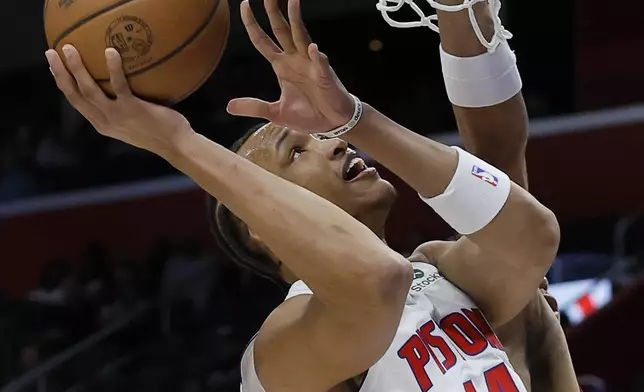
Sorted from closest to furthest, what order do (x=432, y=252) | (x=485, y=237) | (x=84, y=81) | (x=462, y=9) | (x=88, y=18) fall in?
(x=84, y=81)
(x=88, y=18)
(x=485, y=237)
(x=462, y=9)
(x=432, y=252)

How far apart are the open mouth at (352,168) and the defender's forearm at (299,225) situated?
0.35m

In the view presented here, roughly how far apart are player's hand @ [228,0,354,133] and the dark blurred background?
3664 mm

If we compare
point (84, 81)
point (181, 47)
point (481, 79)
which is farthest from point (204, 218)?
point (84, 81)

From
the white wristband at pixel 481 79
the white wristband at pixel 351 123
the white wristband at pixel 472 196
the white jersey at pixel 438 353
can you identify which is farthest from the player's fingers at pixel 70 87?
the white wristband at pixel 481 79

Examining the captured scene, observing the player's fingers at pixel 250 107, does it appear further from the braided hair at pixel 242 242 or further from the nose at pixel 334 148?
the braided hair at pixel 242 242

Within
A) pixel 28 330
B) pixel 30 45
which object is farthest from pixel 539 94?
pixel 30 45

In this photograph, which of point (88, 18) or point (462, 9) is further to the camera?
point (462, 9)

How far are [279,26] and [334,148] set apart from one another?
319mm

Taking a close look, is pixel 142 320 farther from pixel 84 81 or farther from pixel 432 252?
pixel 84 81

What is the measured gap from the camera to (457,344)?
1.92 meters

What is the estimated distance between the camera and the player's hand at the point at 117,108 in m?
1.52

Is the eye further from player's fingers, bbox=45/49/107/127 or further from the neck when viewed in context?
player's fingers, bbox=45/49/107/127

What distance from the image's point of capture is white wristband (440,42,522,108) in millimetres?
2051

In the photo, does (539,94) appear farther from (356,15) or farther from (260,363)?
(260,363)
